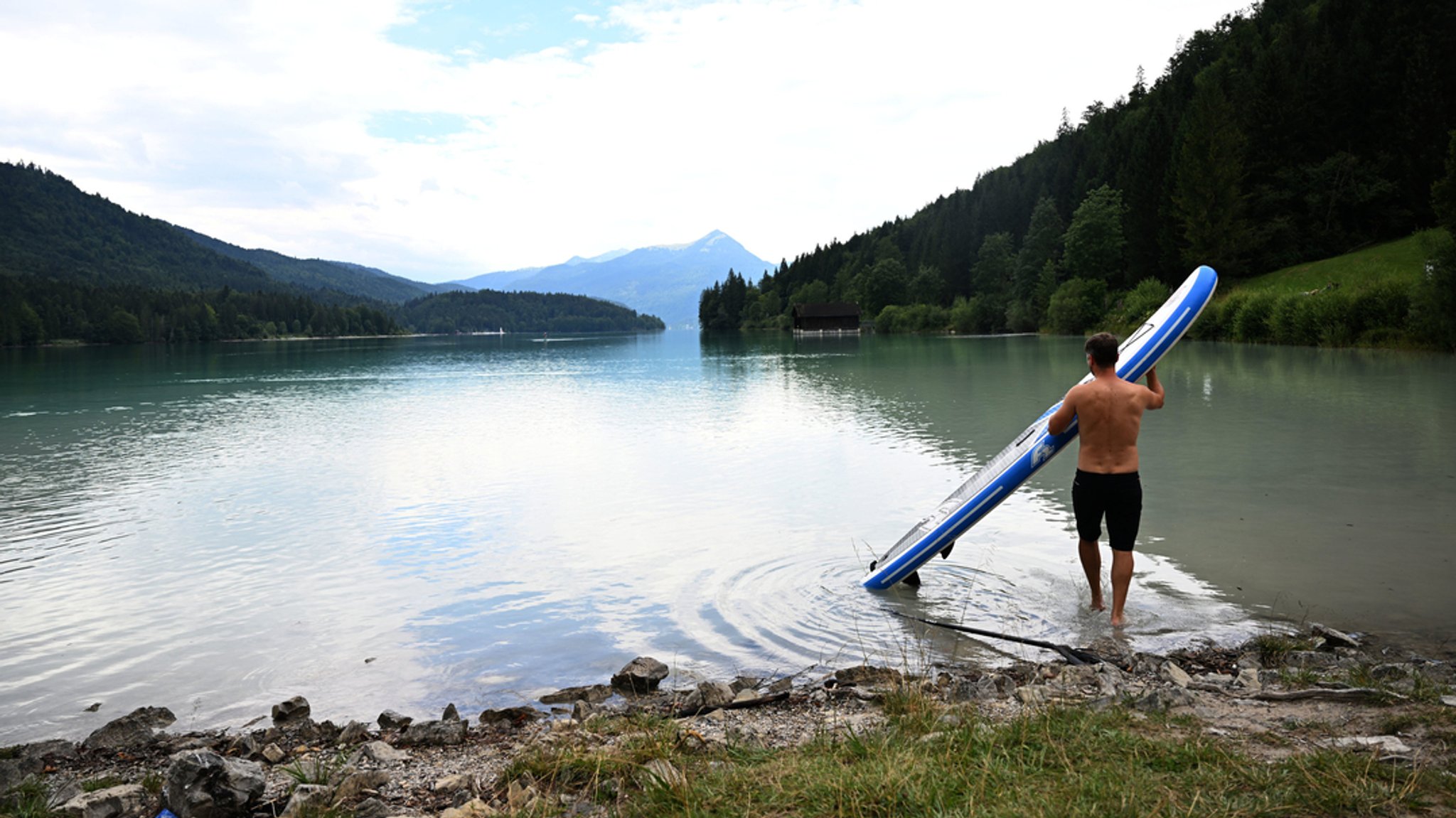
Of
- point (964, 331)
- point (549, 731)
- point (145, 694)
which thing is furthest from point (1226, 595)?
point (964, 331)

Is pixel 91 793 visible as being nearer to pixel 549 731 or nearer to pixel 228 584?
pixel 549 731

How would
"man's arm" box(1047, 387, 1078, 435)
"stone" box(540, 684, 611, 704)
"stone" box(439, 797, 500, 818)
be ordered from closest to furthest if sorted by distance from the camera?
"stone" box(439, 797, 500, 818), "stone" box(540, 684, 611, 704), "man's arm" box(1047, 387, 1078, 435)

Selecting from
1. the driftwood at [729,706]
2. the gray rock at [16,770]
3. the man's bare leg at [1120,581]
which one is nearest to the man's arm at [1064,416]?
the man's bare leg at [1120,581]

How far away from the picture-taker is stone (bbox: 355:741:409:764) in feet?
17.6

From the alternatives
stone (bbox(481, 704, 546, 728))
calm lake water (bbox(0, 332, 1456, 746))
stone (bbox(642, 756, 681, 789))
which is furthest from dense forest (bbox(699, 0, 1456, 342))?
stone (bbox(642, 756, 681, 789))

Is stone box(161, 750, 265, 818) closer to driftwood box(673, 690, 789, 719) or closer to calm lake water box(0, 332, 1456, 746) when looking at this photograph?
calm lake water box(0, 332, 1456, 746)

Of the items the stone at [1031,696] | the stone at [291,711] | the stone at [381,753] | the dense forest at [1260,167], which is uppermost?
the dense forest at [1260,167]

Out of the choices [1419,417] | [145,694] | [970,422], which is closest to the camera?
[145,694]

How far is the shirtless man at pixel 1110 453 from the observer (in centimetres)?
796

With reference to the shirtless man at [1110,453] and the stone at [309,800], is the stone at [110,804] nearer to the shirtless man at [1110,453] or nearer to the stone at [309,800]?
the stone at [309,800]

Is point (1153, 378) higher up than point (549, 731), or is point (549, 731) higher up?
point (1153, 378)

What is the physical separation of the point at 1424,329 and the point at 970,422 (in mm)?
26873

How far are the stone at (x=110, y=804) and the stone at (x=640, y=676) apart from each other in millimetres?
3223

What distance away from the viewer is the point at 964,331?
355ft
